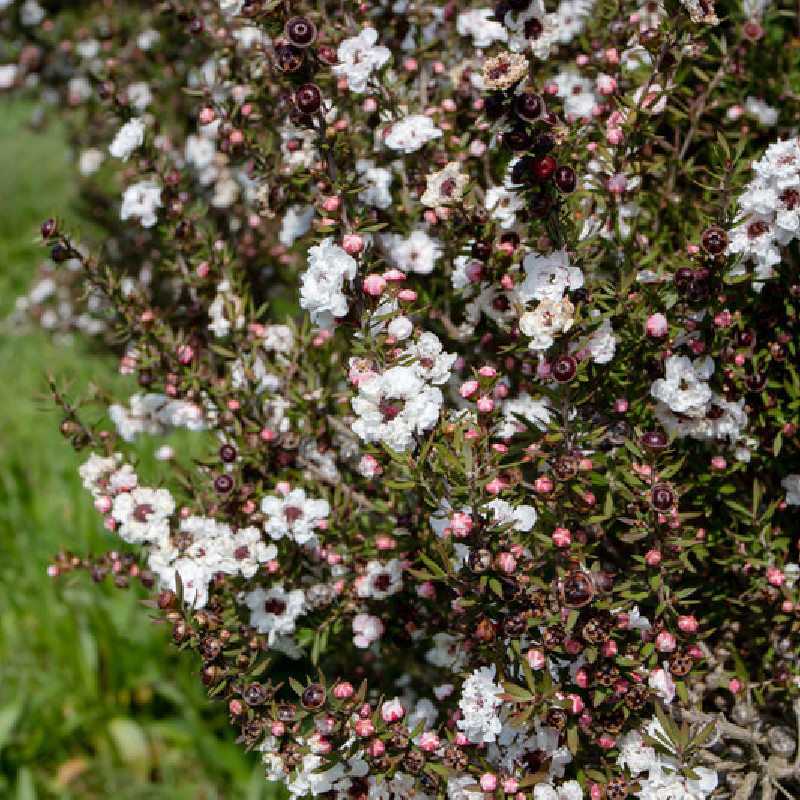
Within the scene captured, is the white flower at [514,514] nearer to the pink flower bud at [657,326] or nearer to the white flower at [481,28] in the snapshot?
the pink flower bud at [657,326]

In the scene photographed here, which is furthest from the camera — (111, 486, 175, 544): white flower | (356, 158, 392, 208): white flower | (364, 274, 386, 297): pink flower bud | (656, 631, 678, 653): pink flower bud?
(356, 158, 392, 208): white flower

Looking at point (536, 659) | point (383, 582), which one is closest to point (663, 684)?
point (536, 659)

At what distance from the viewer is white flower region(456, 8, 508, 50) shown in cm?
244

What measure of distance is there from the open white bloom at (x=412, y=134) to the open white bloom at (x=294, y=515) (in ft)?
3.15

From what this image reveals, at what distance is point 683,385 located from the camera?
81.0 inches

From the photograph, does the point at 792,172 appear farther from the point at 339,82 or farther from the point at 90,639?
the point at 90,639

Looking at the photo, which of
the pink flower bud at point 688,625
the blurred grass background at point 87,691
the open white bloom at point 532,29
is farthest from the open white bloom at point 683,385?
the blurred grass background at point 87,691

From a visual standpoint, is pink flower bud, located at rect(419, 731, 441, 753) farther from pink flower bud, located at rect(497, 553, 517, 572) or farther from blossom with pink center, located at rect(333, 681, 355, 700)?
pink flower bud, located at rect(497, 553, 517, 572)

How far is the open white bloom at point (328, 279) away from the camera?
180cm

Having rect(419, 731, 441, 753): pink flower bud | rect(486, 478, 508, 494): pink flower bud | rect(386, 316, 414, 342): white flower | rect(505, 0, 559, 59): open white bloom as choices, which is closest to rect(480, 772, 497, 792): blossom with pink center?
rect(419, 731, 441, 753): pink flower bud

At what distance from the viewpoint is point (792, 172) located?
6.15ft

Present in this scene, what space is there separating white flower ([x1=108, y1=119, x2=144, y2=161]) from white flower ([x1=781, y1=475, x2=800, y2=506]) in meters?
2.13

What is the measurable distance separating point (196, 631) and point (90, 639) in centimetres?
233

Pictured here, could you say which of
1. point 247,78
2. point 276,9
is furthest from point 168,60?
point 276,9
